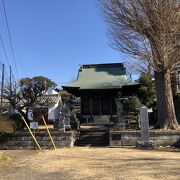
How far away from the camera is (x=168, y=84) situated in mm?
19656

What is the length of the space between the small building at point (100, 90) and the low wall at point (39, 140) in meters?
6.48

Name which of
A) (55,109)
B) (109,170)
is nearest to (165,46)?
(109,170)

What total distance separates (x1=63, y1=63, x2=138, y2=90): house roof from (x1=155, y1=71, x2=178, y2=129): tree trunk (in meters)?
4.52

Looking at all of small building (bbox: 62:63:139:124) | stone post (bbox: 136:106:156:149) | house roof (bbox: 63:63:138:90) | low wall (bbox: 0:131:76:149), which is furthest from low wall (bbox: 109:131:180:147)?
small building (bbox: 62:63:139:124)

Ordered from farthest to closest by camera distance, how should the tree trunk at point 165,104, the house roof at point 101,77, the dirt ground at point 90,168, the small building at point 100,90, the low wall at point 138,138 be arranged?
the small building at point 100,90
the house roof at point 101,77
the tree trunk at point 165,104
the low wall at point 138,138
the dirt ground at point 90,168

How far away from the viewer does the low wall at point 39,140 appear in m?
18.6

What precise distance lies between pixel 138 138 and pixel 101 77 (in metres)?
9.42

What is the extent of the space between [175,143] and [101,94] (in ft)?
31.5

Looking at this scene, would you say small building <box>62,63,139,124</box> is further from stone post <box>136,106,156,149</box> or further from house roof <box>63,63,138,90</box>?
stone post <box>136,106,156,149</box>

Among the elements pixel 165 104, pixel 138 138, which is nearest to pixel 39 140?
pixel 138 138

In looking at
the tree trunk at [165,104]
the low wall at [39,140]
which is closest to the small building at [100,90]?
the tree trunk at [165,104]

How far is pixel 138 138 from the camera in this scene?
18.3 metres

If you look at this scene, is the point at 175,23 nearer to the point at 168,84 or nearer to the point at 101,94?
the point at 168,84

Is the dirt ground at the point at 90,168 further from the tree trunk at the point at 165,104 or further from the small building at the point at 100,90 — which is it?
the small building at the point at 100,90
